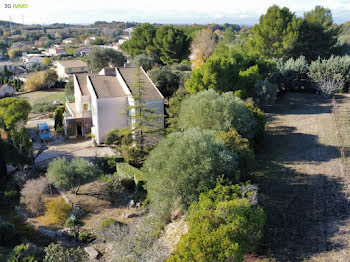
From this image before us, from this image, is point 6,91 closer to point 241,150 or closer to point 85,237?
point 85,237

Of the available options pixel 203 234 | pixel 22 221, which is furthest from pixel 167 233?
pixel 22 221

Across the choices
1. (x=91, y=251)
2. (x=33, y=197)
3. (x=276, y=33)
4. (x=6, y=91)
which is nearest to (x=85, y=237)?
(x=91, y=251)

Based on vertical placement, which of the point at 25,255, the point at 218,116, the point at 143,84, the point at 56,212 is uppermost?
the point at 143,84

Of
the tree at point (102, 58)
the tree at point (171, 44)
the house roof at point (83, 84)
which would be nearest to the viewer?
the house roof at point (83, 84)

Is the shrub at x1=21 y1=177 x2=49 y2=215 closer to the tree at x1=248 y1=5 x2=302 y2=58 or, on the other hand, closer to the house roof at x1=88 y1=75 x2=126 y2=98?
the house roof at x1=88 y1=75 x2=126 y2=98

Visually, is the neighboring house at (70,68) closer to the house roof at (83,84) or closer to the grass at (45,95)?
the grass at (45,95)

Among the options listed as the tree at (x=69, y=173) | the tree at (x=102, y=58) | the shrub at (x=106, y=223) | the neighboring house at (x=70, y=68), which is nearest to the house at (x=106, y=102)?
the tree at (x=69, y=173)
